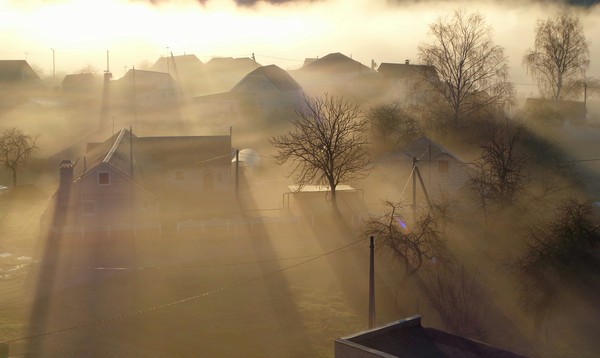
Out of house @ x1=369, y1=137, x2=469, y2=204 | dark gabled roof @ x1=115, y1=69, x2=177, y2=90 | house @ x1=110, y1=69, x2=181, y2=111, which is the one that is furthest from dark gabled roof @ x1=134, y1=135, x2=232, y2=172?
dark gabled roof @ x1=115, y1=69, x2=177, y2=90

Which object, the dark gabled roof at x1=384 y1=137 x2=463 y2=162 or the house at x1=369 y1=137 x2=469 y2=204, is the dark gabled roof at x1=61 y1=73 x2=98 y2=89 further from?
the house at x1=369 y1=137 x2=469 y2=204

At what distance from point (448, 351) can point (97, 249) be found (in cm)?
1526

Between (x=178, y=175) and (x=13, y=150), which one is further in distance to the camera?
(x=13, y=150)

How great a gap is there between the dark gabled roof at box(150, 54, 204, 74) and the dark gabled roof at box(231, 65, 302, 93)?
1983 cm

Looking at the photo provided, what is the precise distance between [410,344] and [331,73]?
52.3 m

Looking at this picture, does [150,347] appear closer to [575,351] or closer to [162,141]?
[575,351]

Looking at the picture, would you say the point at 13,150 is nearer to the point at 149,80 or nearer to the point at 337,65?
the point at 149,80

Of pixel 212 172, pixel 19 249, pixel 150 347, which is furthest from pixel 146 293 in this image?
pixel 212 172

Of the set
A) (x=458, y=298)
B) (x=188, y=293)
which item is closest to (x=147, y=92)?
(x=188, y=293)

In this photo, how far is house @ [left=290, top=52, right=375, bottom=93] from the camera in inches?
2463

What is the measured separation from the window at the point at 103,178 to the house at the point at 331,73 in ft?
113

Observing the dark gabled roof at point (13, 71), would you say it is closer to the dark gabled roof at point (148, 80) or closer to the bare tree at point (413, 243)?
the dark gabled roof at point (148, 80)

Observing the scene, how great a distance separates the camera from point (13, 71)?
62062 millimetres

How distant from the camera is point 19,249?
2505 centimetres
